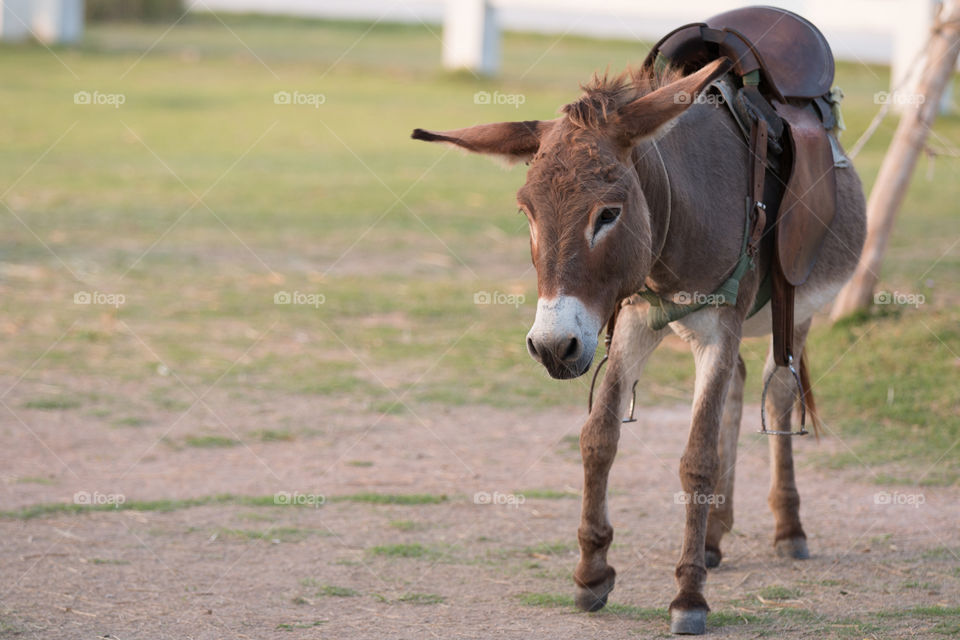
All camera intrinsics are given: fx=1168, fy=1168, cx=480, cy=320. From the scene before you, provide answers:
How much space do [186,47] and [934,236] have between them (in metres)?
20.4

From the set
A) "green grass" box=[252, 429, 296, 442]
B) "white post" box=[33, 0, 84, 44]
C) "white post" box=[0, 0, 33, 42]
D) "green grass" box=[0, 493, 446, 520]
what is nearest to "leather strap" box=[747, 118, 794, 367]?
"green grass" box=[0, 493, 446, 520]

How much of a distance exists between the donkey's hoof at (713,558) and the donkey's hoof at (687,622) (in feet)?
2.88

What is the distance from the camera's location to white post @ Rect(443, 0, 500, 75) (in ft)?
75.6

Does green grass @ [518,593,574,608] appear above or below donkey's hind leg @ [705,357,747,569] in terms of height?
below

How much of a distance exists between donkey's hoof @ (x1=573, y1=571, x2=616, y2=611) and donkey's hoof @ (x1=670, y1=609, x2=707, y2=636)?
1.17 feet

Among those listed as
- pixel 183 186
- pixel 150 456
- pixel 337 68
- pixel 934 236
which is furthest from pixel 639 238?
pixel 337 68

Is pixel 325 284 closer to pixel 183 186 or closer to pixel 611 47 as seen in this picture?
pixel 183 186

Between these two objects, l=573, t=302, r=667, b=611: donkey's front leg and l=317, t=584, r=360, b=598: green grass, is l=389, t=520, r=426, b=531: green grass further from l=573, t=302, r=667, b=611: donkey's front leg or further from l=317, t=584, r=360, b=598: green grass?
l=573, t=302, r=667, b=611: donkey's front leg

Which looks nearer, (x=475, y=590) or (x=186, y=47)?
(x=475, y=590)

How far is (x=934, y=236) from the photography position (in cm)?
1255

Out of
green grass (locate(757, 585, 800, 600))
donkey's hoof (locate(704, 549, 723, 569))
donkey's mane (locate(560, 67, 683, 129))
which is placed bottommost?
green grass (locate(757, 585, 800, 600))

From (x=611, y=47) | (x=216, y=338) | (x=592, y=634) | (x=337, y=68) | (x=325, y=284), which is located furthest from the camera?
(x=611, y=47)

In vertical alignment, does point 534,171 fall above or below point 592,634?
above

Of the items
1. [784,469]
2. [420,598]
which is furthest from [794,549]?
[420,598]
